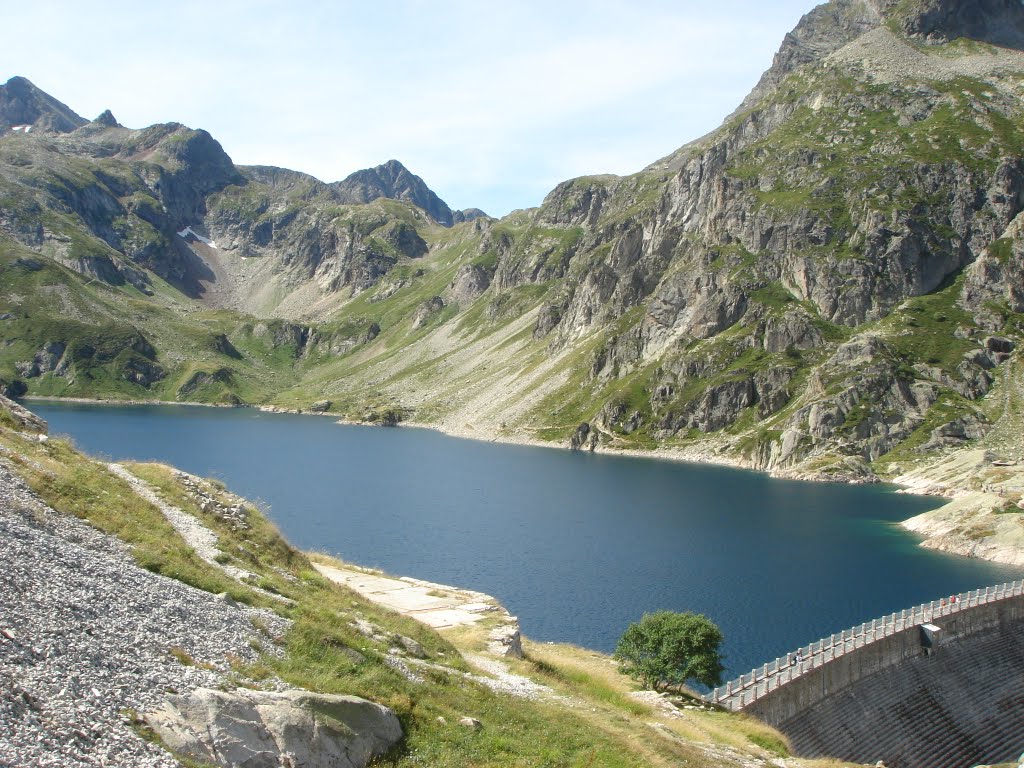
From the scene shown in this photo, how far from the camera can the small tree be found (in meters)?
44.8

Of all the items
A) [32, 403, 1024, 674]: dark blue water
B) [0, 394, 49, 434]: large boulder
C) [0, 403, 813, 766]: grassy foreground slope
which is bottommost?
[32, 403, 1024, 674]: dark blue water

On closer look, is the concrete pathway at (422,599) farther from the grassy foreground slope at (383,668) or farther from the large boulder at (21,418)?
the large boulder at (21,418)

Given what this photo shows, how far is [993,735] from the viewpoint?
55.2m

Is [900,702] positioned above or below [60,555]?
below

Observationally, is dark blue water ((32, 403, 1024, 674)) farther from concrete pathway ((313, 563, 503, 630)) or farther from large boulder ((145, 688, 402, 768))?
large boulder ((145, 688, 402, 768))

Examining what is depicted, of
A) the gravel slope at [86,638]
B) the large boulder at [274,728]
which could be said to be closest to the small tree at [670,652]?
the large boulder at [274,728]

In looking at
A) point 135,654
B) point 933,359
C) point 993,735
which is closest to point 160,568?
point 135,654

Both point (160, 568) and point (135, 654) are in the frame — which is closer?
point (135, 654)

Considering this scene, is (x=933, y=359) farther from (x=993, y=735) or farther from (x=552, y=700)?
(x=552, y=700)

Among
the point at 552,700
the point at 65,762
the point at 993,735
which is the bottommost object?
the point at 993,735

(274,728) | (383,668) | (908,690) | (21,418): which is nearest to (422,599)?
(383,668)

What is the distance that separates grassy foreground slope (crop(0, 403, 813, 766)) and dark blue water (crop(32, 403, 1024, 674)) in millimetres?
16474

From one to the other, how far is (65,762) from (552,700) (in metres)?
20.4

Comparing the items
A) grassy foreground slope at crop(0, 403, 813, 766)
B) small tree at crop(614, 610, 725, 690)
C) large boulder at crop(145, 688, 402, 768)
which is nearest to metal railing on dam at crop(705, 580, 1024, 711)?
small tree at crop(614, 610, 725, 690)
